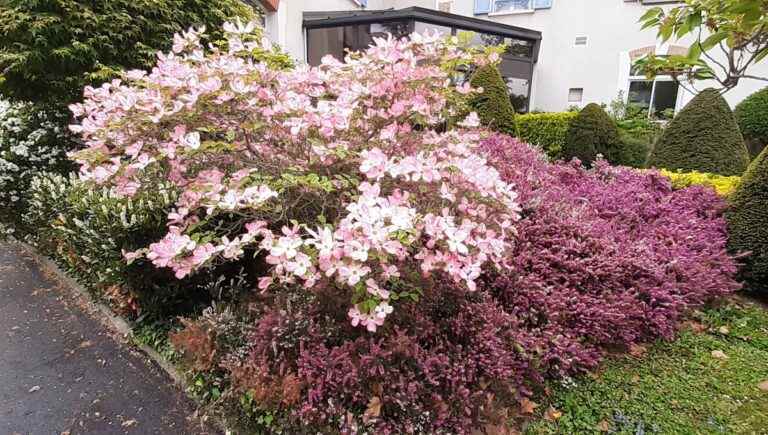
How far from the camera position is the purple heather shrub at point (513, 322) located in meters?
1.92

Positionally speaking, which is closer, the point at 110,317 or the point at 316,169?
the point at 316,169

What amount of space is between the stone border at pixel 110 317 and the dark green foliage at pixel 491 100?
502 centimetres

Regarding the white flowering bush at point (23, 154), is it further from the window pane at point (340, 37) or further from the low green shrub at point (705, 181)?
the window pane at point (340, 37)

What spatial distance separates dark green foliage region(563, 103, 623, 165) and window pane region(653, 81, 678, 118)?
4.72 meters

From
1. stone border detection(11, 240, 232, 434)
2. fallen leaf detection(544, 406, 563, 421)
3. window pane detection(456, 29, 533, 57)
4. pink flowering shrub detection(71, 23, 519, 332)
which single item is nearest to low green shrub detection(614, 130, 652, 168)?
window pane detection(456, 29, 533, 57)

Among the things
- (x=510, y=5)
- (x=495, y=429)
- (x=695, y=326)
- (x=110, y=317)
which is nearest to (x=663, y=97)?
(x=510, y=5)

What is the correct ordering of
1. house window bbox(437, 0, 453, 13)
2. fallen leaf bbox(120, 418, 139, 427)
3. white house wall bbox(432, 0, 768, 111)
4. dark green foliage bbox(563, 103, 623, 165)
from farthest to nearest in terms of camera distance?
house window bbox(437, 0, 453, 13), white house wall bbox(432, 0, 768, 111), dark green foliage bbox(563, 103, 623, 165), fallen leaf bbox(120, 418, 139, 427)

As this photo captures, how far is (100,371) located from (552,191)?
3.74 meters

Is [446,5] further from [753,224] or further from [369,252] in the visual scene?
[369,252]

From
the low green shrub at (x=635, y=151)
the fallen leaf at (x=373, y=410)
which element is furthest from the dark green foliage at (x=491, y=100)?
the fallen leaf at (x=373, y=410)

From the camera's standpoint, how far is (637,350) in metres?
2.63

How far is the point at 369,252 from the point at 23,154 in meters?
4.76

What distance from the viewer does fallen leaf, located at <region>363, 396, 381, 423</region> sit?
5.99 feet

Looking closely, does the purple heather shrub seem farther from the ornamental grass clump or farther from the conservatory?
the conservatory
